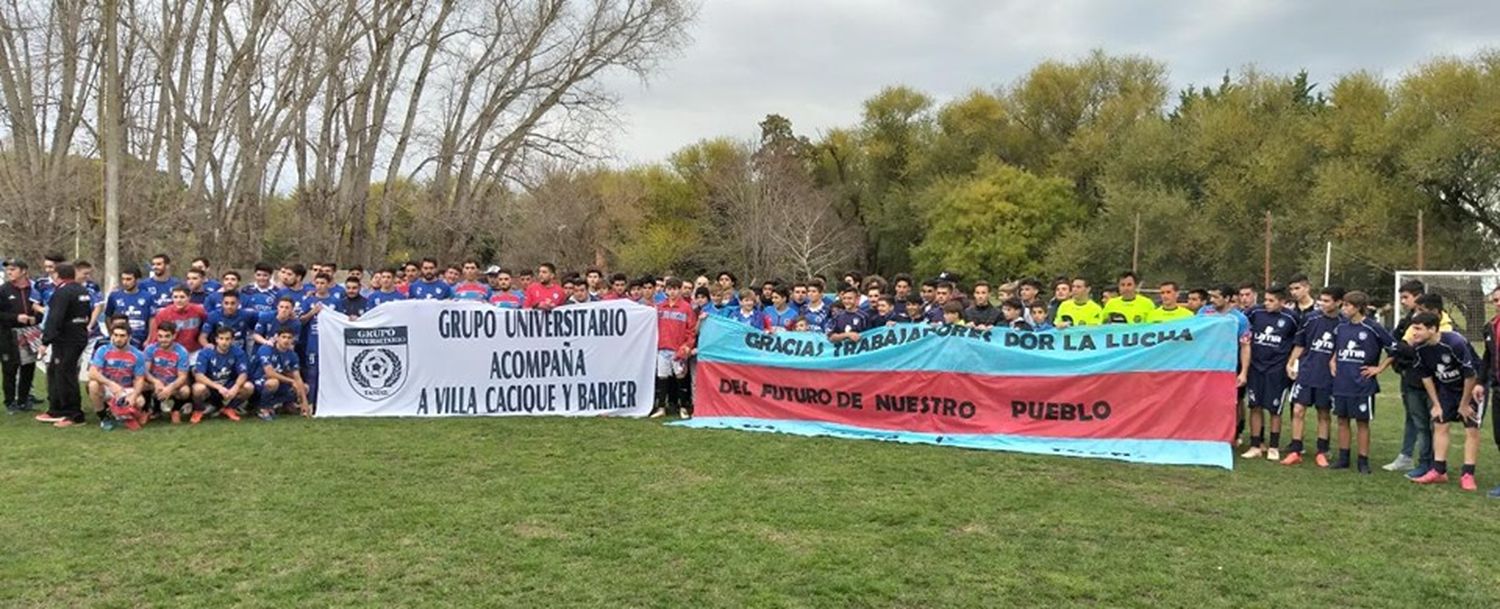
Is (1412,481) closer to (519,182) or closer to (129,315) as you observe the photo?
(129,315)

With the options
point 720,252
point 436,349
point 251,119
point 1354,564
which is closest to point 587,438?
point 436,349

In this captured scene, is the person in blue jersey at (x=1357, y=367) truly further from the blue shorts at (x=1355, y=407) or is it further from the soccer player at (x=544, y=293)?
the soccer player at (x=544, y=293)

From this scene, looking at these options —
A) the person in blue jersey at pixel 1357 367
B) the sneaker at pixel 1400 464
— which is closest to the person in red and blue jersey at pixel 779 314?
the person in blue jersey at pixel 1357 367

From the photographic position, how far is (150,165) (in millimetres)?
25266

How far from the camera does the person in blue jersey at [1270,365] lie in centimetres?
838

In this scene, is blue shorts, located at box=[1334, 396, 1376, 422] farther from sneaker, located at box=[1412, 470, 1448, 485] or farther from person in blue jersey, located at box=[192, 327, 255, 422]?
person in blue jersey, located at box=[192, 327, 255, 422]

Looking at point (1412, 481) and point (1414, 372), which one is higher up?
point (1414, 372)

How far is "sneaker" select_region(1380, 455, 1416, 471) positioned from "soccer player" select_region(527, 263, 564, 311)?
6653 millimetres

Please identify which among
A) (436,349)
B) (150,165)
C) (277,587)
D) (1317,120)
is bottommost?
(277,587)

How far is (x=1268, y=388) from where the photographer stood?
841 cm

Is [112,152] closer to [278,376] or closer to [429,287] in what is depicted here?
[429,287]

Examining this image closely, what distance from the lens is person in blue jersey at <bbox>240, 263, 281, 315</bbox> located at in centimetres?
1050

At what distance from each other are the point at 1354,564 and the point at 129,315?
34.4 ft

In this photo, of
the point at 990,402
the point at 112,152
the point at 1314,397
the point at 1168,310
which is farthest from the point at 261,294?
the point at 1314,397
